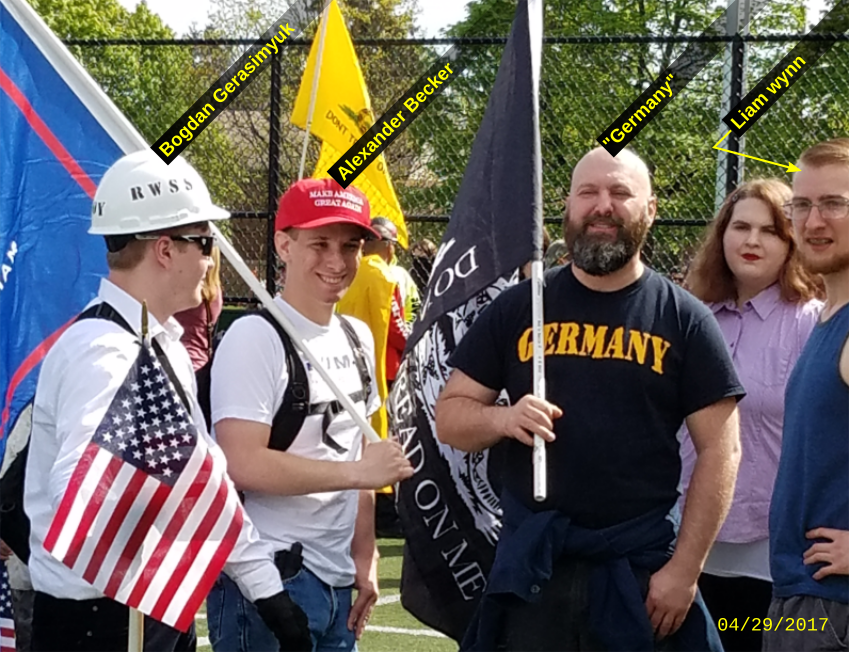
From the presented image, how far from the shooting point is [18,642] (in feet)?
11.4

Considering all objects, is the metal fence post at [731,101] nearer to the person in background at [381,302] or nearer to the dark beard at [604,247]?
the person in background at [381,302]

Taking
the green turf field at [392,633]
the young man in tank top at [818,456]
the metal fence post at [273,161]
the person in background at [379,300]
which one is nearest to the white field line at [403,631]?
→ the green turf field at [392,633]

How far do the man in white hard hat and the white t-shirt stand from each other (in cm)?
26

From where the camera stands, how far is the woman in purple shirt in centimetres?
404

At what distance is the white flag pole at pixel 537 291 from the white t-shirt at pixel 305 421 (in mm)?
656

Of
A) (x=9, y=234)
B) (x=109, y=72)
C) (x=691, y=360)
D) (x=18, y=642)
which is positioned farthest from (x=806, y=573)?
(x=109, y=72)

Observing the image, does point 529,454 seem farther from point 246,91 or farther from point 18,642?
point 246,91

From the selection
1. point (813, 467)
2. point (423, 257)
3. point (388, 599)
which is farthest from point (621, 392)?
point (423, 257)

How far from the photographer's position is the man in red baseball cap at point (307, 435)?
11.5 ft

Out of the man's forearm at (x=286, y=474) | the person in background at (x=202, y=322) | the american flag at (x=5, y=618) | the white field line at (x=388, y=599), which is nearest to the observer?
the man's forearm at (x=286, y=474)

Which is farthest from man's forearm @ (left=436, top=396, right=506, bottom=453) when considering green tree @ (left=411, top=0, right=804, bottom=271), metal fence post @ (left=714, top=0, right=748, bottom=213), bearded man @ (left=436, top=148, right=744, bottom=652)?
green tree @ (left=411, top=0, right=804, bottom=271)

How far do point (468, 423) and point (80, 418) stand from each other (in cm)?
109

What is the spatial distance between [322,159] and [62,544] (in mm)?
5126

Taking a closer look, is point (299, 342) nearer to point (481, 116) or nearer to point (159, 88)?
point (481, 116)
